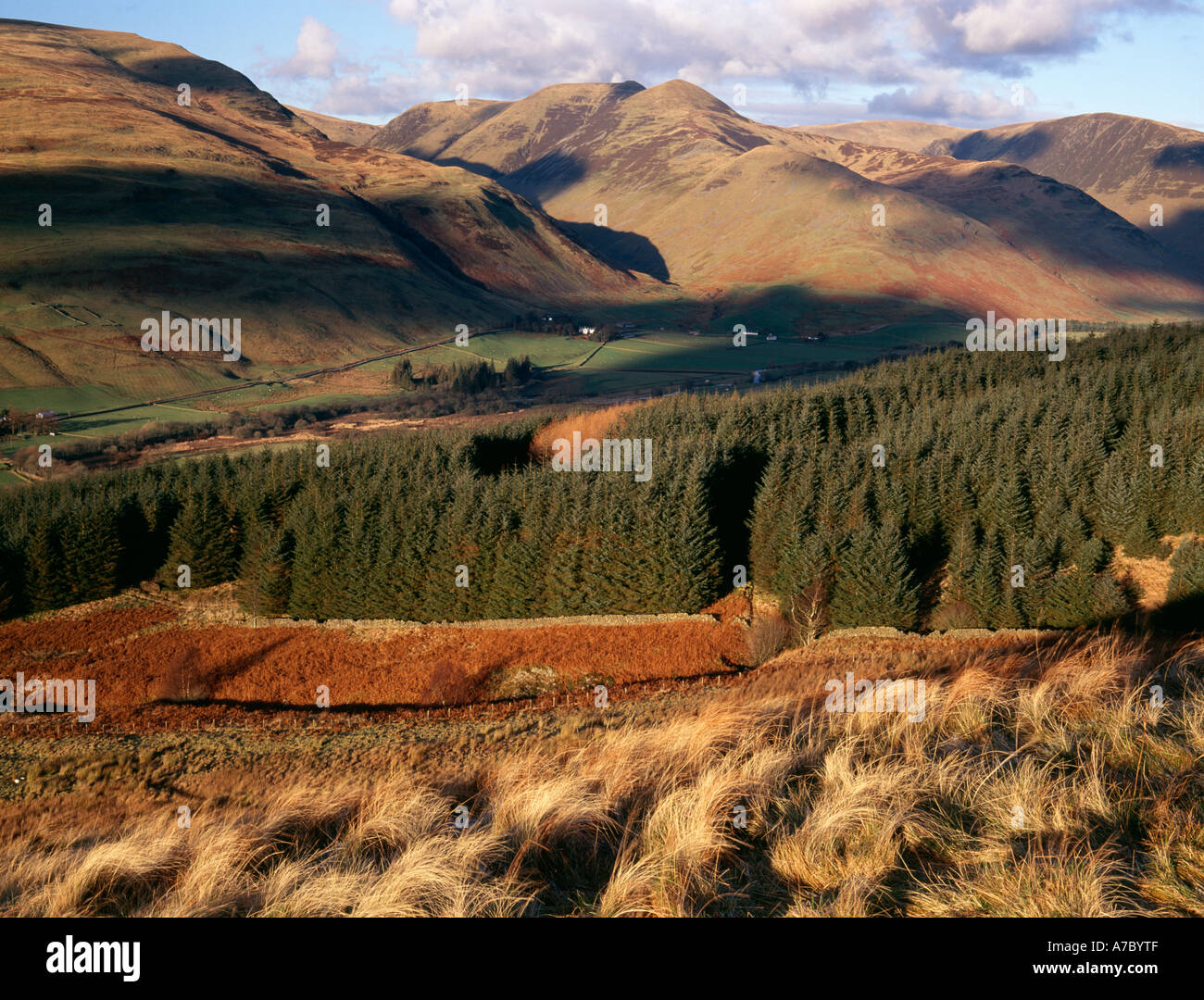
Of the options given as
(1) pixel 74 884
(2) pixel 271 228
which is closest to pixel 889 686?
(1) pixel 74 884

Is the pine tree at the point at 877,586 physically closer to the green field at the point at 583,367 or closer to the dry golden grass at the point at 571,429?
the dry golden grass at the point at 571,429

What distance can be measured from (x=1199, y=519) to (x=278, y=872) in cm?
5168

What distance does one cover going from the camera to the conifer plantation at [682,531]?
38.8 m

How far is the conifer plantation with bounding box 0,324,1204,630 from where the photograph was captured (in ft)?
127

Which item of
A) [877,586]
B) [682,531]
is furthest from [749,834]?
[682,531]

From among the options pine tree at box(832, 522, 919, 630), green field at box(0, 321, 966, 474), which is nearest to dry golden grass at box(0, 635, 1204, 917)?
pine tree at box(832, 522, 919, 630)

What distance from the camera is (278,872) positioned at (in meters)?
6.95

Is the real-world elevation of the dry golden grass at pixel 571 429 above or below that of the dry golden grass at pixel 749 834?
above

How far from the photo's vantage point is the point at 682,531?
40844mm

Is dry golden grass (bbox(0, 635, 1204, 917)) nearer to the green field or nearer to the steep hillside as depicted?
the green field

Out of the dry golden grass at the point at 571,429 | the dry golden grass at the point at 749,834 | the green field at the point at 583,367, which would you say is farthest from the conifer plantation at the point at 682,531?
the green field at the point at 583,367

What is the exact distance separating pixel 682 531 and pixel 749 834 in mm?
33545

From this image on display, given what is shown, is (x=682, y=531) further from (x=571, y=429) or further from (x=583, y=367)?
(x=583, y=367)

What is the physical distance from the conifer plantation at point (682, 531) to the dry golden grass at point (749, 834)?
2924 cm
